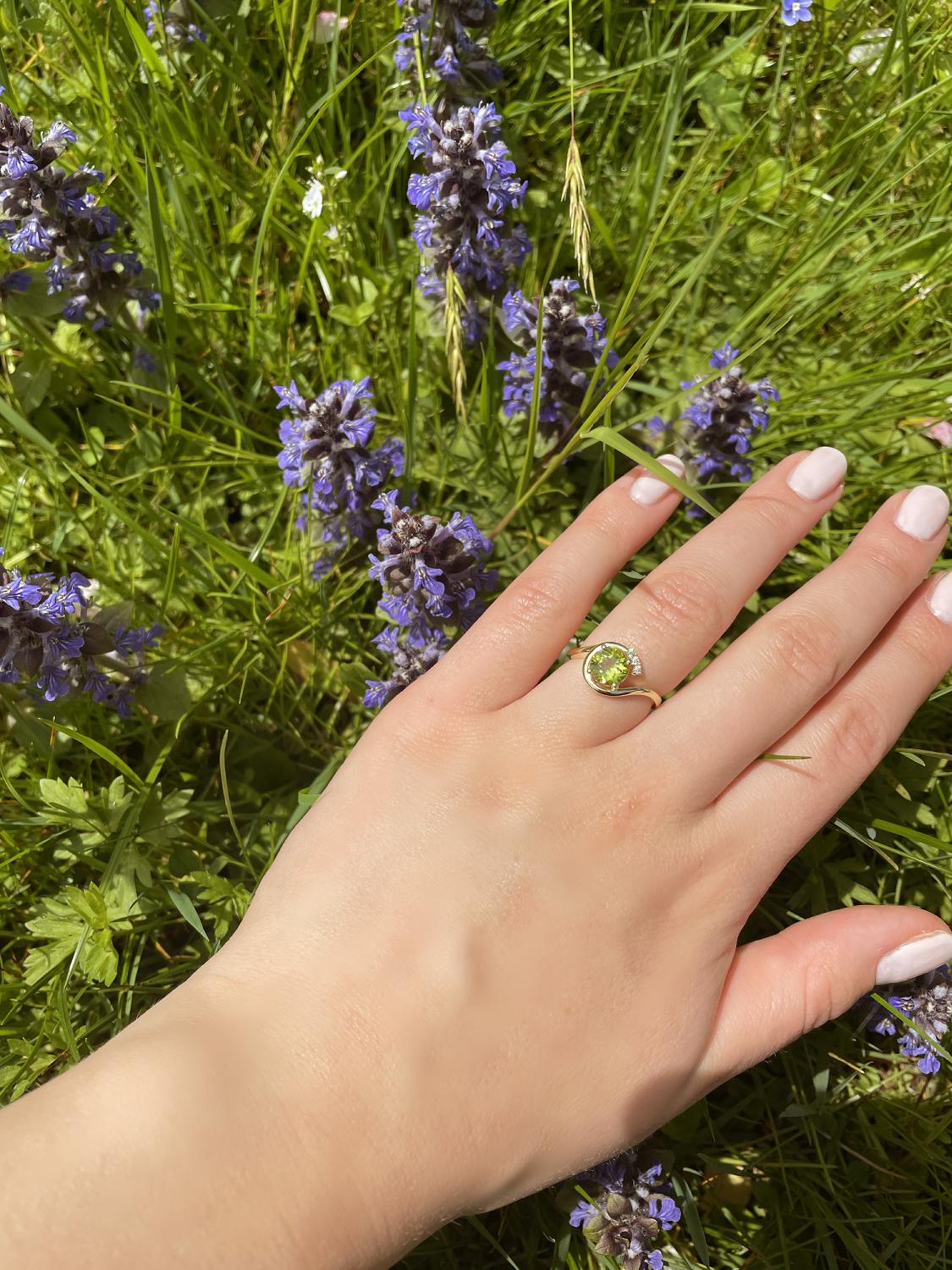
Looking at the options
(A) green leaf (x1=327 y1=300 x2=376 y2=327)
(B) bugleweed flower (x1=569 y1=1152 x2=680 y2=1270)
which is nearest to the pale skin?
(B) bugleweed flower (x1=569 y1=1152 x2=680 y2=1270)

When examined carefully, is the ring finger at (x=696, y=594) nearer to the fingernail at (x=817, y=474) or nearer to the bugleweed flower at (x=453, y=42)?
the fingernail at (x=817, y=474)

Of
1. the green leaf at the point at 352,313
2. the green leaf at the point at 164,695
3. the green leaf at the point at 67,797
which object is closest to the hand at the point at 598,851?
the green leaf at the point at 67,797

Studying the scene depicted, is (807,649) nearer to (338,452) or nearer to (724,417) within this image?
(724,417)

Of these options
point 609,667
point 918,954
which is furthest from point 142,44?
point 918,954

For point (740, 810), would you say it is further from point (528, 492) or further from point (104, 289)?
point (104, 289)

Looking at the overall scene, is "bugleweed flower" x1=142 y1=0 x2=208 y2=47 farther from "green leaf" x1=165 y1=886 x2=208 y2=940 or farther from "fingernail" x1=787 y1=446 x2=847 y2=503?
"green leaf" x1=165 y1=886 x2=208 y2=940

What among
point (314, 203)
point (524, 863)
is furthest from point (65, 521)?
point (524, 863)
